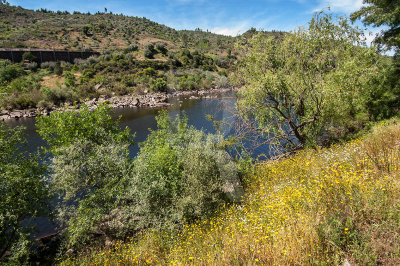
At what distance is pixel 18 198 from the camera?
9.09 metres

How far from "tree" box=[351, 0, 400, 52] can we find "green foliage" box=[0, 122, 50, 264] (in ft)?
61.4

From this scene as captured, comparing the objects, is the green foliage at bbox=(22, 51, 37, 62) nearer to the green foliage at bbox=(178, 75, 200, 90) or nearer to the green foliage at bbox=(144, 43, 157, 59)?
the green foliage at bbox=(144, 43, 157, 59)

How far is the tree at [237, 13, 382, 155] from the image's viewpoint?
9.75m

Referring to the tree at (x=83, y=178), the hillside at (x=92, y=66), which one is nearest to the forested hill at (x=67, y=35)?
the hillside at (x=92, y=66)

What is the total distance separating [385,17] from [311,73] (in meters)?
4.12

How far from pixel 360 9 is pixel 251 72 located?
6.95m

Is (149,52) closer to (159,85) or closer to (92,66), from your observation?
(92,66)

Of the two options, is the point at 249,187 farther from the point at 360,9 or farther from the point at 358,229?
the point at 360,9

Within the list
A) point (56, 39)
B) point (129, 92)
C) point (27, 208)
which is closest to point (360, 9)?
point (27, 208)

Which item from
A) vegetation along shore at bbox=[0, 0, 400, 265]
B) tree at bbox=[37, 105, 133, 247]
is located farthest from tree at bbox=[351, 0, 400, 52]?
tree at bbox=[37, 105, 133, 247]

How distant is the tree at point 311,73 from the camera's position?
32.0 feet

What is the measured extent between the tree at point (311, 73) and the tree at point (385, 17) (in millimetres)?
989

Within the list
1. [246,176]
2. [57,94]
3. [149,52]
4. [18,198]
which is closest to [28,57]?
[57,94]

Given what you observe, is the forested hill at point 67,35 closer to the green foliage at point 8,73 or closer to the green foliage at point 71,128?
the green foliage at point 8,73
